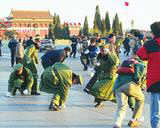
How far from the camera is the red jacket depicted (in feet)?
24.4

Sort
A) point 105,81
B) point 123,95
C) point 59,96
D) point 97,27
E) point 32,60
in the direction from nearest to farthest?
point 123,95 → point 59,96 → point 105,81 → point 32,60 → point 97,27

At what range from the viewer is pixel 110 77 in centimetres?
1112

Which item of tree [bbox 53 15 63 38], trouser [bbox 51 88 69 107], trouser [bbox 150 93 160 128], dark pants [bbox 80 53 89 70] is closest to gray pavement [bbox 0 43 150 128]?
trouser [bbox 51 88 69 107]

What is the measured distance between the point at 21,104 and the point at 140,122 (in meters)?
3.31

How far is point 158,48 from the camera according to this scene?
24.4 ft

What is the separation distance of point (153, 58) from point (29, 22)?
510 feet

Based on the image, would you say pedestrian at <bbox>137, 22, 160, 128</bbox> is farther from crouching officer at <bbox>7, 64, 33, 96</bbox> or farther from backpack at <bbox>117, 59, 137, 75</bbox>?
crouching officer at <bbox>7, 64, 33, 96</bbox>

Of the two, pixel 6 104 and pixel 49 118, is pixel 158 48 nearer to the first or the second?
pixel 49 118

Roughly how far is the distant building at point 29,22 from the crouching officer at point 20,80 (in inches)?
5605

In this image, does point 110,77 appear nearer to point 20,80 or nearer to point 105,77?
point 105,77

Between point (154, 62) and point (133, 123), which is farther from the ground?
point (154, 62)

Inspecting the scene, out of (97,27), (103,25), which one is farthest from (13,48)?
(103,25)

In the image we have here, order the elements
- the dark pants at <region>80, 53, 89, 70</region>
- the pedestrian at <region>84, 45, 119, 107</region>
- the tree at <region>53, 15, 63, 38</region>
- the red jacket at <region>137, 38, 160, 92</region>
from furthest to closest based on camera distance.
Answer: the tree at <region>53, 15, 63, 38</region>, the dark pants at <region>80, 53, 89, 70</region>, the pedestrian at <region>84, 45, 119, 107</region>, the red jacket at <region>137, 38, 160, 92</region>

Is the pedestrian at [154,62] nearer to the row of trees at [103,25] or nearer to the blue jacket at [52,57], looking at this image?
the blue jacket at [52,57]
